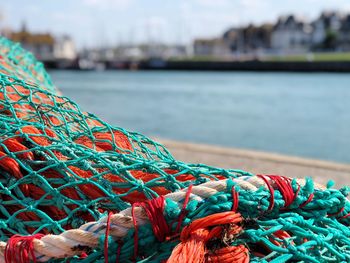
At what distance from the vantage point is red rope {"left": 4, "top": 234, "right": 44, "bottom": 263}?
6.36ft

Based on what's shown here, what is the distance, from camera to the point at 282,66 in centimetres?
6812

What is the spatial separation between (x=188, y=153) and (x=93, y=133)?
537 cm

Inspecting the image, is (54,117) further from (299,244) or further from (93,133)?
(299,244)

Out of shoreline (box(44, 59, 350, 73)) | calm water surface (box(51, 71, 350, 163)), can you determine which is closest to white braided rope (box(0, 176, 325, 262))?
calm water surface (box(51, 71, 350, 163))

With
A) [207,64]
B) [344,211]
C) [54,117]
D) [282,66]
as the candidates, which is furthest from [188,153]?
[207,64]

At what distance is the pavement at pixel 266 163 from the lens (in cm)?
658

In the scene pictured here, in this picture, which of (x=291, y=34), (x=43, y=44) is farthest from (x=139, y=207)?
(x=291, y=34)

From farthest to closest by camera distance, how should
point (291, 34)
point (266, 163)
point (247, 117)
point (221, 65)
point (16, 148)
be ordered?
1. point (291, 34)
2. point (221, 65)
3. point (247, 117)
4. point (266, 163)
5. point (16, 148)

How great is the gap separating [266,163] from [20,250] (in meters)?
5.66

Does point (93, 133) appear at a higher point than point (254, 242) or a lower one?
higher

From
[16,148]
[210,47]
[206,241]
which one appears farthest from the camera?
[210,47]

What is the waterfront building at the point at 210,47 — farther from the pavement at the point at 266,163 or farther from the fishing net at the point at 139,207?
the fishing net at the point at 139,207

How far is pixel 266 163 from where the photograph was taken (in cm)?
731

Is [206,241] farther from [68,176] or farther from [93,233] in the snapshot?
[68,176]
